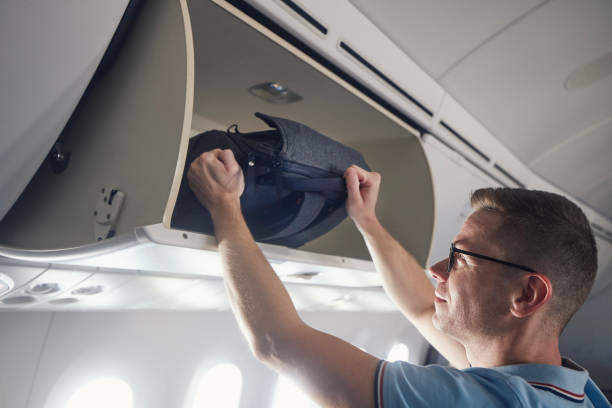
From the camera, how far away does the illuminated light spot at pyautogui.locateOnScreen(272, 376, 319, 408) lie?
9.81 ft

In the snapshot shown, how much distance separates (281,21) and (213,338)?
1.89 m

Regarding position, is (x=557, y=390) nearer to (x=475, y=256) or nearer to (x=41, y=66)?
(x=475, y=256)

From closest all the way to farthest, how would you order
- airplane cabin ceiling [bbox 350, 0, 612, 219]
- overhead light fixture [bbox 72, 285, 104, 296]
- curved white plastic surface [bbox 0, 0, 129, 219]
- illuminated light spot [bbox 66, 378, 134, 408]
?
curved white plastic surface [bbox 0, 0, 129, 219]
overhead light fixture [bbox 72, 285, 104, 296]
airplane cabin ceiling [bbox 350, 0, 612, 219]
illuminated light spot [bbox 66, 378, 134, 408]

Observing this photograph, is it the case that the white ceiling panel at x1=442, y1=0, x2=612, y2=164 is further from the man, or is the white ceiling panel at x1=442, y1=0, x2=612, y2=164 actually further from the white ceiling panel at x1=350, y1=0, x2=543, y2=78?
the man

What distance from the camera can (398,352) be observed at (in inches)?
177

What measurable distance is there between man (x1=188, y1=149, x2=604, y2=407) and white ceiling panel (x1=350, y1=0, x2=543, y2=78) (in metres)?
0.65

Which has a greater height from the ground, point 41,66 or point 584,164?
point 584,164

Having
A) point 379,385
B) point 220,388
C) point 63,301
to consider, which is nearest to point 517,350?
point 379,385

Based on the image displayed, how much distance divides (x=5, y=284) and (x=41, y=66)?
768mm

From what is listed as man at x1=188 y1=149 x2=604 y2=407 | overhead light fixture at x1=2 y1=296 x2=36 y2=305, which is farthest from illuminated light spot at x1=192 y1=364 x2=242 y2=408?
man at x1=188 y1=149 x2=604 y2=407

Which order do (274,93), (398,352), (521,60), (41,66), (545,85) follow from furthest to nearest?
(398,352) < (545,85) < (521,60) < (274,93) < (41,66)

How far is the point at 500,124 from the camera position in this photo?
2.59m

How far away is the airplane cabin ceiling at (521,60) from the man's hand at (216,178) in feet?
2.72

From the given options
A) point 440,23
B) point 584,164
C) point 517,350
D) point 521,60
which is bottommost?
point 517,350
